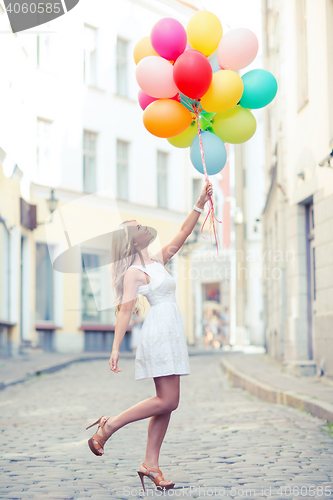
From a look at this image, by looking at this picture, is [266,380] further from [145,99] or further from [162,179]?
[162,179]

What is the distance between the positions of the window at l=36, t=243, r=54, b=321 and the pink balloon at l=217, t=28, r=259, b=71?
1542cm

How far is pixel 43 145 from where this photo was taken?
18.7m

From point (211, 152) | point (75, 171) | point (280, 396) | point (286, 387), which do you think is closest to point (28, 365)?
point (286, 387)

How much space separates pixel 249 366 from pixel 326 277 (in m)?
3.78

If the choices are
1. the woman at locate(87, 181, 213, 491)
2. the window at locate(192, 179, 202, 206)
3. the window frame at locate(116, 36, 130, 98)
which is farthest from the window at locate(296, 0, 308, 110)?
the window at locate(192, 179, 202, 206)

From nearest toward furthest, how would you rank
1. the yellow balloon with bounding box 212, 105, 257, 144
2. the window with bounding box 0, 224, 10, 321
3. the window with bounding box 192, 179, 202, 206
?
the yellow balloon with bounding box 212, 105, 257, 144 < the window with bounding box 0, 224, 10, 321 < the window with bounding box 192, 179, 202, 206

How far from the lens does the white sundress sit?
14.0ft

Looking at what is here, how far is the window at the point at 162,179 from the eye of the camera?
2458 centimetres

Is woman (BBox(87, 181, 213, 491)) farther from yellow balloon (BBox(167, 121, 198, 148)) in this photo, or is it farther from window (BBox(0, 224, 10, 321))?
window (BBox(0, 224, 10, 321))

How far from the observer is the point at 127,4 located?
22.0 metres

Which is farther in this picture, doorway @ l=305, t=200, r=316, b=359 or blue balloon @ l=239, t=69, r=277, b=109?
doorway @ l=305, t=200, r=316, b=359

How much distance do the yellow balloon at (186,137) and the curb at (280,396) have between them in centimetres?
312

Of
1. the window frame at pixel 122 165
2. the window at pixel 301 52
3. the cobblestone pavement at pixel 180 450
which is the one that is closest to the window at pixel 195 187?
the window frame at pixel 122 165

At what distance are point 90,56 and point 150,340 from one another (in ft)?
62.1
